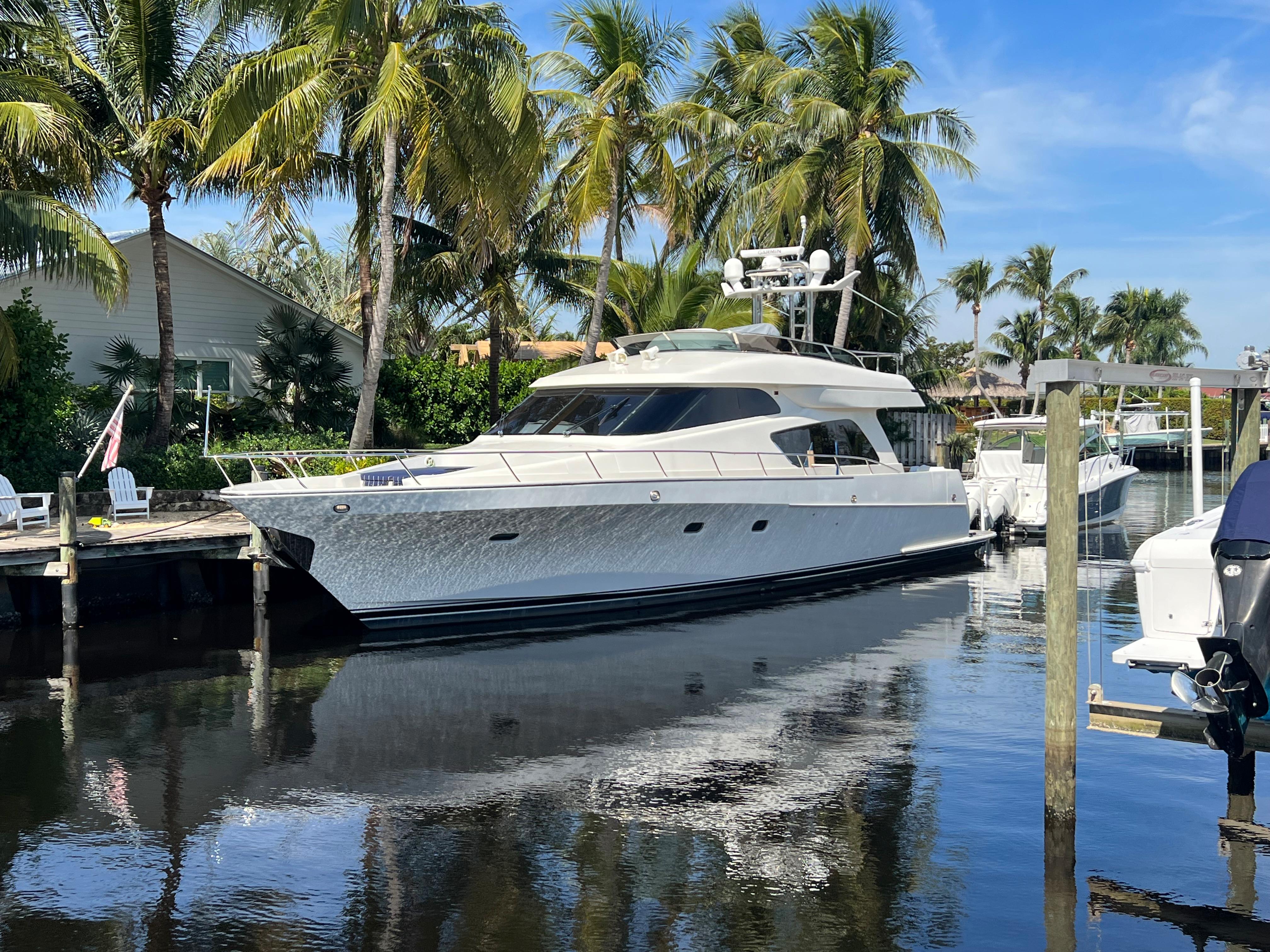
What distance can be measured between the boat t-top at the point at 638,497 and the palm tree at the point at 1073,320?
148 feet

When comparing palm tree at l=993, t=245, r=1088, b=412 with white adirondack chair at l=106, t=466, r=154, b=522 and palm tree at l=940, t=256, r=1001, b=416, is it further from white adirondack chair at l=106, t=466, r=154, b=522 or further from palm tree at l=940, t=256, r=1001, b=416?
white adirondack chair at l=106, t=466, r=154, b=522

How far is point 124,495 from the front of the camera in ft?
51.2

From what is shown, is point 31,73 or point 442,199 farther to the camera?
point 442,199

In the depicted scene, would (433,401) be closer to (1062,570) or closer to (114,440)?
(114,440)

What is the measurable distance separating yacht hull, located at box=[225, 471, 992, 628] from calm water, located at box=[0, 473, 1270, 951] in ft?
A: 2.23

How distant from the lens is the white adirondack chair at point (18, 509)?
1445 cm

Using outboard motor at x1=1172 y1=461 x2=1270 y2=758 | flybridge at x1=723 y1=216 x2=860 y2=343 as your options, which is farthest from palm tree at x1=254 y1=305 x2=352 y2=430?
outboard motor at x1=1172 y1=461 x2=1270 y2=758

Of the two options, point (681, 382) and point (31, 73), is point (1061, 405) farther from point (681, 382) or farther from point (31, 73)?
point (31, 73)

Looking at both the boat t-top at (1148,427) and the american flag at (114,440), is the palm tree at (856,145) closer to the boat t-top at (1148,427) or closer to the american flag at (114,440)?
the boat t-top at (1148,427)

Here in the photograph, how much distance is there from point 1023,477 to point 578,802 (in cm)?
1914

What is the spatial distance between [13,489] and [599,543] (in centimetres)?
855

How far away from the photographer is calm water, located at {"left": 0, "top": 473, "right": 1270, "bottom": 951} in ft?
19.7

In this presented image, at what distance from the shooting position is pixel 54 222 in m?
15.4

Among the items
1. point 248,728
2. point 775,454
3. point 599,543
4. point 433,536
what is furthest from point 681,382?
point 248,728
